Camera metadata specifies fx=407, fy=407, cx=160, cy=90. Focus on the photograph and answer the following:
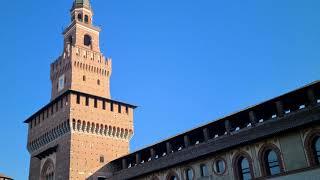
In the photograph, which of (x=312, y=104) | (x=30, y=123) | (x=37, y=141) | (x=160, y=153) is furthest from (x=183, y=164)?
(x=30, y=123)

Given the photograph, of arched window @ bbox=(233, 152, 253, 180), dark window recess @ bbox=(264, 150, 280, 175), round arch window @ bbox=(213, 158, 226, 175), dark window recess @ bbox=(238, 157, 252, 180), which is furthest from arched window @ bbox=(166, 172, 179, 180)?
dark window recess @ bbox=(264, 150, 280, 175)

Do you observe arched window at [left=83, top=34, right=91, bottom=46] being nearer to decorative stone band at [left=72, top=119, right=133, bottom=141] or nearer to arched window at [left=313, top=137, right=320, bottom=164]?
decorative stone band at [left=72, top=119, right=133, bottom=141]

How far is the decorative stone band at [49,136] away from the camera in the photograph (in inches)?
1411

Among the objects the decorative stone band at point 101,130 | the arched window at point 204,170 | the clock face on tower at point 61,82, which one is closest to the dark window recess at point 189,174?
the arched window at point 204,170

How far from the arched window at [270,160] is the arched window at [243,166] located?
849 mm

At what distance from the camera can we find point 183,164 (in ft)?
87.7

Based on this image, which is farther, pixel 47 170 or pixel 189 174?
pixel 47 170

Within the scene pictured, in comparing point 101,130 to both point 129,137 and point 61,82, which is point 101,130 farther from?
point 61,82

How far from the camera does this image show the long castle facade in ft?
71.2

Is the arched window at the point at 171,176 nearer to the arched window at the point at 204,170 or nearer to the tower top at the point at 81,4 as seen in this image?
the arched window at the point at 204,170

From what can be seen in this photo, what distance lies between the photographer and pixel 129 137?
3938 centimetres

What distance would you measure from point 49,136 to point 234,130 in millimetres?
19193

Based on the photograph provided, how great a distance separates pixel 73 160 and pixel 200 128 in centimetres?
1200

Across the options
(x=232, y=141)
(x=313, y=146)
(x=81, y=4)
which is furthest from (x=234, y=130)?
(x=81, y=4)
